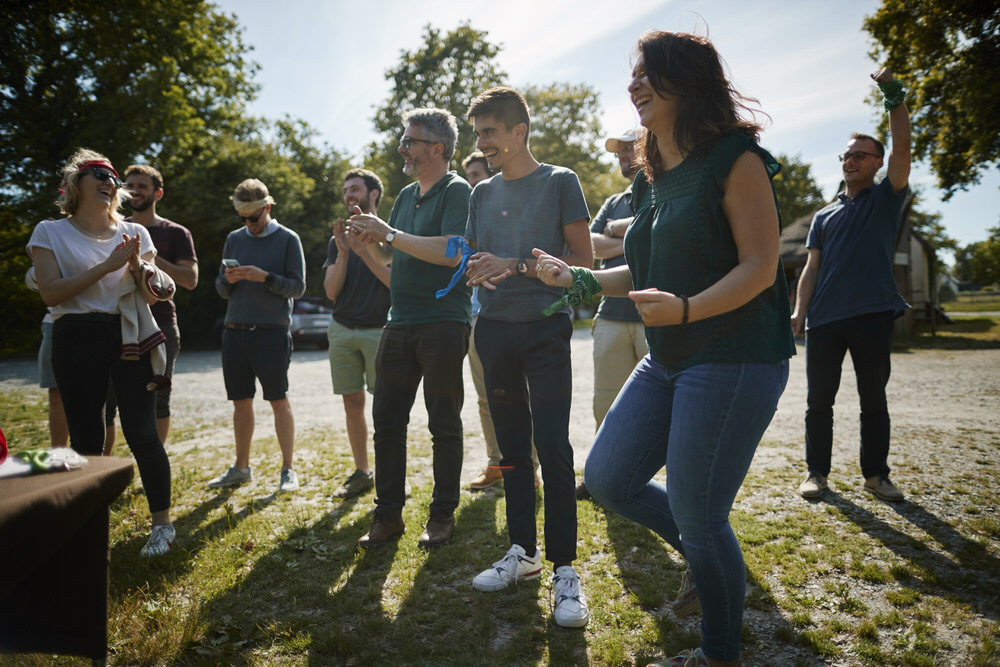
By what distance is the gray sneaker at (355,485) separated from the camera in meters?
4.41

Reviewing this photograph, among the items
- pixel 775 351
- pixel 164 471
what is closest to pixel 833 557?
pixel 775 351

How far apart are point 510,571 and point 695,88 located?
7.72ft

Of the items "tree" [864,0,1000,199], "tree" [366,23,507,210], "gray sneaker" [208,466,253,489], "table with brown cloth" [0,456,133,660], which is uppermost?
"tree" [366,23,507,210]

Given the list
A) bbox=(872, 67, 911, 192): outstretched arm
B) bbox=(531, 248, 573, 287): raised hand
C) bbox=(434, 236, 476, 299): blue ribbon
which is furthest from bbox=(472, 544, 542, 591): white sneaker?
bbox=(872, 67, 911, 192): outstretched arm

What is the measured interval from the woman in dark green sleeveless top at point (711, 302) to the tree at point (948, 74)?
20596 millimetres

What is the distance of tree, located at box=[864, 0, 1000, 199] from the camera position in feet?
54.7

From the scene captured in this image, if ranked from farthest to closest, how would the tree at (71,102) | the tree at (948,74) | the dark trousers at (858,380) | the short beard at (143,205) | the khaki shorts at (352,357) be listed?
the tree at (71,102) → the tree at (948,74) → the khaki shorts at (352,357) → the short beard at (143,205) → the dark trousers at (858,380)

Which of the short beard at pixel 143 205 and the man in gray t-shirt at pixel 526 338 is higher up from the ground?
the short beard at pixel 143 205

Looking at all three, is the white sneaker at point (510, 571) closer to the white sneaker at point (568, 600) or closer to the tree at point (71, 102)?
the white sneaker at point (568, 600)

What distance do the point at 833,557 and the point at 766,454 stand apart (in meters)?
2.23

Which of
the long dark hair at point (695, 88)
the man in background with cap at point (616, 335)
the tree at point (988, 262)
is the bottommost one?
the man in background with cap at point (616, 335)

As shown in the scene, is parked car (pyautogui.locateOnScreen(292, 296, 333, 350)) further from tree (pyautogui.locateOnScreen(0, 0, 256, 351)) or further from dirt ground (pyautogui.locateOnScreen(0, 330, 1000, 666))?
tree (pyautogui.locateOnScreen(0, 0, 256, 351))

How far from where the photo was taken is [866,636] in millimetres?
2418

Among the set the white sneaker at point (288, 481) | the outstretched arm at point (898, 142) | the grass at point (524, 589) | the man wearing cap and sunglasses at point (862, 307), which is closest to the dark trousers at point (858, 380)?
the man wearing cap and sunglasses at point (862, 307)
